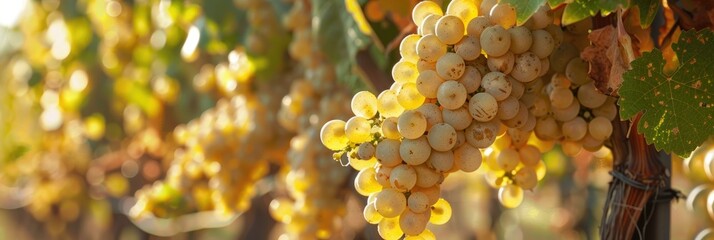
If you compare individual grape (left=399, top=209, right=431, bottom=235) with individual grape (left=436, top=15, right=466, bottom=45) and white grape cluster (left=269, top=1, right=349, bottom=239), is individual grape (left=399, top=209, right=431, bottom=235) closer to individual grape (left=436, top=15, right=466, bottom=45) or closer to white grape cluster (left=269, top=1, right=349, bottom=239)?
individual grape (left=436, top=15, right=466, bottom=45)

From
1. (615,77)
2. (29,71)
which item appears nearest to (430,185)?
(615,77)

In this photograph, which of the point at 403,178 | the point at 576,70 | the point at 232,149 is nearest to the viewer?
the point at 403,178

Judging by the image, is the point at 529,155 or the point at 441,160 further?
the point at 529,155

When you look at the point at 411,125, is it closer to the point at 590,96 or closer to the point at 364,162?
the point at 364,162

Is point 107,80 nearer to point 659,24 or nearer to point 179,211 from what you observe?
point 179,211

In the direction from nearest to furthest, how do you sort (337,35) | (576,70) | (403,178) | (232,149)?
(403,178) < (576,70) < (337,35) < (232,149)

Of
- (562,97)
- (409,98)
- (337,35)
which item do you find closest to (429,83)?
(409,98)

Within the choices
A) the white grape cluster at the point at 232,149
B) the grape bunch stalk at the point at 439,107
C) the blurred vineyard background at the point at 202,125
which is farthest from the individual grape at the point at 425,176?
the white grape cluster at the point at 232,149

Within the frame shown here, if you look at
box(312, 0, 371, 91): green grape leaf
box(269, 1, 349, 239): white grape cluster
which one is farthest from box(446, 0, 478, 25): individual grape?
box(269, 1, 349, 239): white grape cluster
